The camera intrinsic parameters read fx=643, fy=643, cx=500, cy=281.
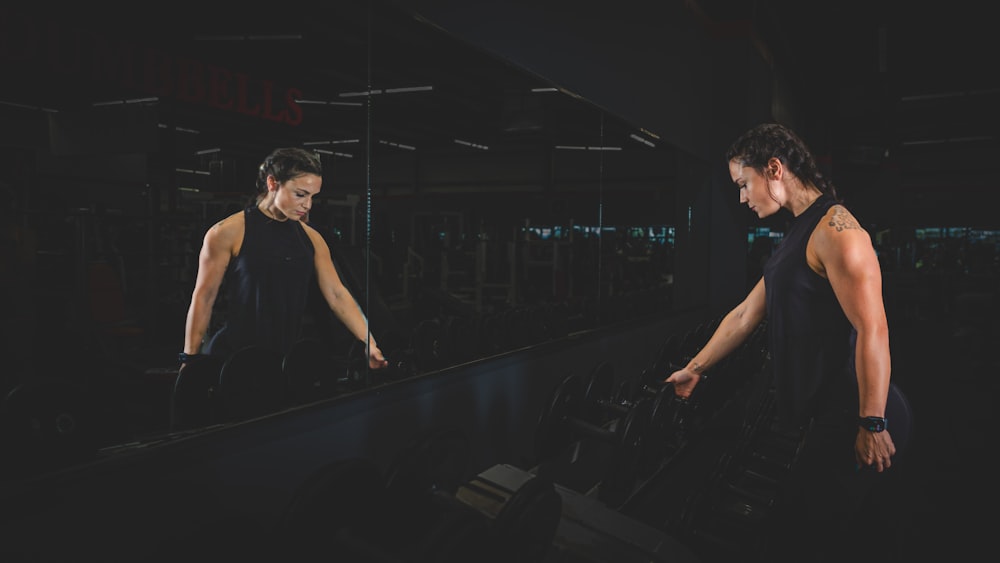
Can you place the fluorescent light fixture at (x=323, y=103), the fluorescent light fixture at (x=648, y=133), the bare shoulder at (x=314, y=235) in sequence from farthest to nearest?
the fluorescent light fixture at (x=648, y=133), the fluorescent light fixture at (x=323, y=103), the bare shoulder at (x=314, y=235)

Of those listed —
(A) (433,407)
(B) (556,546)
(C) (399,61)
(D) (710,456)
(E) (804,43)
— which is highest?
(E) (804,43)

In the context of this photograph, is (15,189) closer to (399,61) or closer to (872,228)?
(399,61)

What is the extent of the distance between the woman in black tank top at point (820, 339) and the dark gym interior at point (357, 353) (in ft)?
1.19

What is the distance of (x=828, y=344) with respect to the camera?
1.42 meters

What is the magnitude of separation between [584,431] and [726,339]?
1.58 ft

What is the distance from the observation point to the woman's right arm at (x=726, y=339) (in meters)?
1.78

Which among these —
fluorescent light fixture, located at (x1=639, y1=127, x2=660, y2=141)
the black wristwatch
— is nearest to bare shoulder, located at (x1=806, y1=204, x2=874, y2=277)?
the black wristwatch

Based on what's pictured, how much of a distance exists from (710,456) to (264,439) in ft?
6.94

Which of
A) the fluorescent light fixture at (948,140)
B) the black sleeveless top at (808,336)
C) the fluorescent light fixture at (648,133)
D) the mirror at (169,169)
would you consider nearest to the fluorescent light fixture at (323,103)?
the mirror at (169,169)

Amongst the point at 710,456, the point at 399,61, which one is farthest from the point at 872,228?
the point at 399,61

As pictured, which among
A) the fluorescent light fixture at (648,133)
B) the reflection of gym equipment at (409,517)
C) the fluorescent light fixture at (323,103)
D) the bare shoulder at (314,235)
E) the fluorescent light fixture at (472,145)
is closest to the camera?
the reflection of gym equipment at (409,517)

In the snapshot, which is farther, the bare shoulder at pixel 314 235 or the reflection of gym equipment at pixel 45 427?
the bare shoulder at pixel 314 235

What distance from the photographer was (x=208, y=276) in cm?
151

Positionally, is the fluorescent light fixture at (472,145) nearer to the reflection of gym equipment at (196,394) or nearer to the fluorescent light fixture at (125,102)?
the fluorescent light fixture at (125,102)
